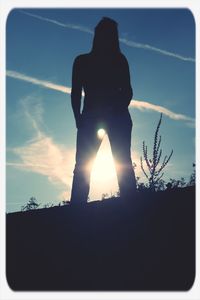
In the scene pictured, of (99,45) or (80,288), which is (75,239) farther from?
(99,45)

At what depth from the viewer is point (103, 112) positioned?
4.93 meters

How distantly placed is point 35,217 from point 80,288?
2499mm

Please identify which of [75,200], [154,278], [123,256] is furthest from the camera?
[75,200]

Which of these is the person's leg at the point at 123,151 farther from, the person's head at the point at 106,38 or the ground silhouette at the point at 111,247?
the person's head at the point at 106,38

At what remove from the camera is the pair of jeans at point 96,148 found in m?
4.85

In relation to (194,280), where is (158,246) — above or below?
above

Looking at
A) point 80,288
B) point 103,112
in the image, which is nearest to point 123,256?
point 80,288

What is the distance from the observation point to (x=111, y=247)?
3.33m

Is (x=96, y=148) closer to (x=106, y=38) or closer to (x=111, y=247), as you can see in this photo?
(x=106, y=38)

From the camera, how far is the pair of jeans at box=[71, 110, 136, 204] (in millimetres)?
4850

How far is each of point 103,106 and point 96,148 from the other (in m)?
0.55

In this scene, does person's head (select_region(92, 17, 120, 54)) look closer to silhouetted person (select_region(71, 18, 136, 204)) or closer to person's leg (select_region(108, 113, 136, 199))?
silhouetted person (select_region(71, 18, 136, 204))

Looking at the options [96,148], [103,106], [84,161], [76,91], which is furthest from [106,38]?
[84,161]

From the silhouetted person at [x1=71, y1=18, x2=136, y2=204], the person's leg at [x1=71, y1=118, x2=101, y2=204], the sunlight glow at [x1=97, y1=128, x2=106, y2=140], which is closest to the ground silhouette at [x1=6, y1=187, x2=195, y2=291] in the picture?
the person's leg at [x1=71, y1=118, x2=101, y2=204]
